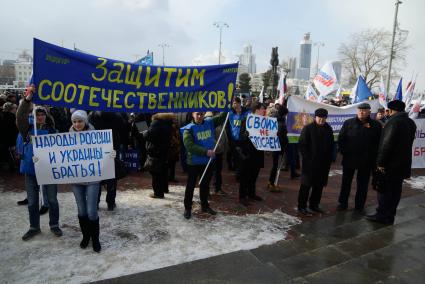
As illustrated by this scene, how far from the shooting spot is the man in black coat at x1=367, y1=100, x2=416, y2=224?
5293 mm

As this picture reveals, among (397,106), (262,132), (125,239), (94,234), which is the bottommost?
(125,239)

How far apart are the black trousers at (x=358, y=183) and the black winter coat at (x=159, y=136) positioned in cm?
332

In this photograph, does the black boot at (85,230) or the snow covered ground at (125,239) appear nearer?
the snow covered ground at (125,239)

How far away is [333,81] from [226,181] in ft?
18.5

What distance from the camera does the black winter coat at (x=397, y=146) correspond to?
5.28m

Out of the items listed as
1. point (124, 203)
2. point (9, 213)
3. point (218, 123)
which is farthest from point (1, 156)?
point (218, 123)

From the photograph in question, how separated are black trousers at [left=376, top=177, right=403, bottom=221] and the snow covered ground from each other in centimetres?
146

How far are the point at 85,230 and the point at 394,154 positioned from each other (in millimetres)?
4744

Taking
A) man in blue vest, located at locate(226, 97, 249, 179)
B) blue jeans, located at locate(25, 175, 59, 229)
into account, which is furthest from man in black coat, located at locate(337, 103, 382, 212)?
blue jeans, located at locate(25, 175, 59, 229)

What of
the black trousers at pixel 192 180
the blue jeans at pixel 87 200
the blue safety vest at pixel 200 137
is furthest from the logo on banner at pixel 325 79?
the blue jeans at pixel 87 200

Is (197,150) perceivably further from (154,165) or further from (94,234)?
(94,234)

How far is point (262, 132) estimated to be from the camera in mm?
6516

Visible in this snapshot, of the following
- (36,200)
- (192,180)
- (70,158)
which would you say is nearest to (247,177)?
(192,180)

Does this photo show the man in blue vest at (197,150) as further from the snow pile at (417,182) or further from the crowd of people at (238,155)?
the snow pile at (417,182)
